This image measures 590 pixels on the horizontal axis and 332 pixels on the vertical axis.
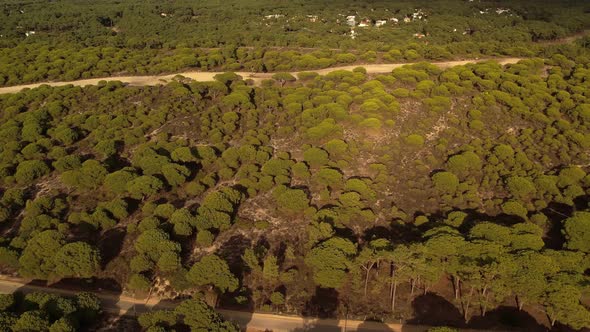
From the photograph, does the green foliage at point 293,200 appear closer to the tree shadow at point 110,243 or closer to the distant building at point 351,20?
the tree shadow at point 110,243

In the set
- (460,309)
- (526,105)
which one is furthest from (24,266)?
(526,105)

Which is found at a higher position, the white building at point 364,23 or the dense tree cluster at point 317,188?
the white building at point 364,23

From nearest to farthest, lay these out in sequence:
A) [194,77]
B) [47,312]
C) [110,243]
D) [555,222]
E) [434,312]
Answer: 1. [47,312]
2. [434,312]
3. [110,243]
4. [555,222]
5. [194,77]

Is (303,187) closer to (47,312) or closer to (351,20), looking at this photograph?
(47,312)

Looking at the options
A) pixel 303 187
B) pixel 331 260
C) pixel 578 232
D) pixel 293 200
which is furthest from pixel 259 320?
pixel 578 232

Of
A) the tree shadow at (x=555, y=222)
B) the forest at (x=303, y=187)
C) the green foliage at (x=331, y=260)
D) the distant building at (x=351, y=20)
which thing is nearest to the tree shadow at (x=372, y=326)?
the forest at (x=303, y=187)
